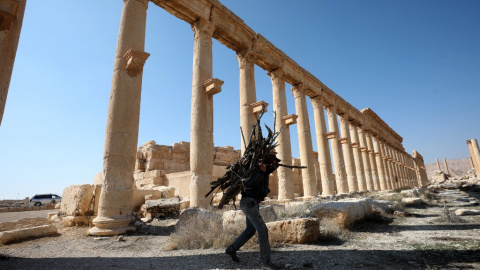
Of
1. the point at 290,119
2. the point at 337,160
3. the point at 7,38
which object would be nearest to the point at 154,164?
the point at 290,119

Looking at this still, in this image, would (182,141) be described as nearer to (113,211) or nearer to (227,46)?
(227,46)

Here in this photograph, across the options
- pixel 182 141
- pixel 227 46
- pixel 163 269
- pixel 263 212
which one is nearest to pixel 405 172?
pixel 182 141

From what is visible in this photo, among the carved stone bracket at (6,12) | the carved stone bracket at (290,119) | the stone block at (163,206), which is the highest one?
the carved stone bracket at (290,119)

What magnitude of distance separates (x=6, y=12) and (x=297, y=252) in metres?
6.18

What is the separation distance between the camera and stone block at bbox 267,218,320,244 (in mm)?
5047

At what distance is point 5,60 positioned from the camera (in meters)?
4.43

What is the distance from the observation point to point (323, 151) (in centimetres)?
1722

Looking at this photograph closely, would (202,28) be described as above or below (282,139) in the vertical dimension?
above

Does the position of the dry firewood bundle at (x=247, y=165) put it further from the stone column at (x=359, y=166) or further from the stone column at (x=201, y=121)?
the stone column at (x=359, y=166)

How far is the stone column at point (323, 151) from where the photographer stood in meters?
16.3

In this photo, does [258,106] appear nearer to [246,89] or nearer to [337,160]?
[246,89]

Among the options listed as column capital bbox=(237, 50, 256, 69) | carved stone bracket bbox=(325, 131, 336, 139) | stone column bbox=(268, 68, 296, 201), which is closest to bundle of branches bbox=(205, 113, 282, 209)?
stone column bbox=(268, 68, 296, 201)

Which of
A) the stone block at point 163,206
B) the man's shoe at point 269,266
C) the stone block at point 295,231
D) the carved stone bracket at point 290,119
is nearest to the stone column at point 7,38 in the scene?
the man's shoe at point 269,266

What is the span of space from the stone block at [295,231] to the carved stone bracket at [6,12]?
235 inches
